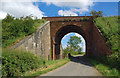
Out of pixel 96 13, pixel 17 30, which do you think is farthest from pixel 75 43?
pixel 17 30

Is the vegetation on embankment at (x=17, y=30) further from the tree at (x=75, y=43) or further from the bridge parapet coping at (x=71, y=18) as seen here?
the tree at (x=75, y=43)

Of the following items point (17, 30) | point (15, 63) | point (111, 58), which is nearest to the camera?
point (15, 63)

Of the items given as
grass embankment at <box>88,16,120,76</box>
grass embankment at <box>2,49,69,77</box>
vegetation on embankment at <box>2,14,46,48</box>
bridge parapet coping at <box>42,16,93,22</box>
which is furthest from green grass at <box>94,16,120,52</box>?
vegetation on embankment at <box>2,14,46,48</box>

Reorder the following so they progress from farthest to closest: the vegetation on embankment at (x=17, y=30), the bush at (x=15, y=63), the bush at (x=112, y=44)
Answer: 1. the vegetation on embankment at (x=17, y=30)
2. the bush at (x=112, y=44)
3. the bush at (x=15, y=63)

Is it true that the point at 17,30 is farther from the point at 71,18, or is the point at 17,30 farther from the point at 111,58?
the point at 71,18

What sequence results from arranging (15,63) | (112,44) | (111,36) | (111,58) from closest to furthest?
(15,63)
(111,58)
(112,44)
(111,36)

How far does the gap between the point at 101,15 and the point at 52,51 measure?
398 inches

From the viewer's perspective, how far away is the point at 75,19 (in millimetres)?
19594

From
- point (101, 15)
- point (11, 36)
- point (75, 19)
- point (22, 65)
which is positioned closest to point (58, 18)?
point (75, 19)

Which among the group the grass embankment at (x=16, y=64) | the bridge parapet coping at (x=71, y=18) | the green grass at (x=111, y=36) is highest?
the bridge parapet coping at (x=71, y=18)

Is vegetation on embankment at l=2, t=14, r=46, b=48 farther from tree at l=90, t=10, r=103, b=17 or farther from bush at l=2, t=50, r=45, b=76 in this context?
tree at l=90, t=10, r=103, b=17

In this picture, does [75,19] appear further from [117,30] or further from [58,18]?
[117,30]

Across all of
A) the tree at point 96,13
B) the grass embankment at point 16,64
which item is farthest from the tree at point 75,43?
the grass embankment at point 16,64

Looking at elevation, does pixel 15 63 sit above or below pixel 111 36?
below
